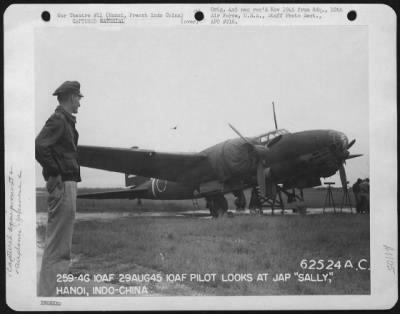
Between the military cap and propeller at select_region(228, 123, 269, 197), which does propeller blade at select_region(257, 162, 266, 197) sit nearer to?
propeller at select_region(228, 123, 269, 197)

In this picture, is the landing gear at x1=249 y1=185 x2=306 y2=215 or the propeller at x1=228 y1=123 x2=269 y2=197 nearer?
the landing gear at x1=249 y1=185 x2=306 y2=215

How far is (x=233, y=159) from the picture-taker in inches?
131

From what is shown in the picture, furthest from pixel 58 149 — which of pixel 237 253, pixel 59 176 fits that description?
pixel 237 253

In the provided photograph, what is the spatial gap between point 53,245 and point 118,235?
0.43 meters

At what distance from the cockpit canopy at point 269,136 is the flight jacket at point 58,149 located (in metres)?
1.45

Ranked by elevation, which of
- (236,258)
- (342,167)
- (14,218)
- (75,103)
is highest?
(75,103)

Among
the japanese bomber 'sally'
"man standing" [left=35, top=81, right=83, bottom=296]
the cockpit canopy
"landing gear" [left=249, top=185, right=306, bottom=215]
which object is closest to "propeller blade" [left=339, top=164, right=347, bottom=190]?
the japanese bomber 'sally'

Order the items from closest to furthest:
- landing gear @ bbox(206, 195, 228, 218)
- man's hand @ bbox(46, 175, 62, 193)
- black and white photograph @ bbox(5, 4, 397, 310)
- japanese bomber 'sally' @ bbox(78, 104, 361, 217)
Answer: man's hand @ bbox(46, 175, 62, 193)
black and white photograph @ bbox(5, 4, 397, 310)
japanese bomber 'sally' @ bbox(78, 104, 361, 217)
landing gear @ bbox(206, 195, 228, 218)

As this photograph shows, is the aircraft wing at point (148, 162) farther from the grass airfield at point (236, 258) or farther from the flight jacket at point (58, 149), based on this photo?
the grass airfield at point (236, 258)

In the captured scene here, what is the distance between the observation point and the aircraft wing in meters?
2.63

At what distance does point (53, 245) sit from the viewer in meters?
2.51

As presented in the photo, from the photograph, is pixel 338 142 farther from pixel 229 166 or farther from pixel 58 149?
pixel 58 149

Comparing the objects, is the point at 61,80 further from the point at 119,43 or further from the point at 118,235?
the point at 118,235

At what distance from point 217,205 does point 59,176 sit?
125cm
